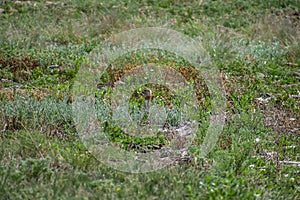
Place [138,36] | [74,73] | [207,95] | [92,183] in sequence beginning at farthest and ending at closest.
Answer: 1. [138,36]
2. [74,73]
3. [207,95]
4. [92,183]

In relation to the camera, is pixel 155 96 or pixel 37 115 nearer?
pixel 37 115

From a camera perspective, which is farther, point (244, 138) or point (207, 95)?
point (207, 95)

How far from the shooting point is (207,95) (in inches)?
279

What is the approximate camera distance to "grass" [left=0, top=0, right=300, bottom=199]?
4286mm

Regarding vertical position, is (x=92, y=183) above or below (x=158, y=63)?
above

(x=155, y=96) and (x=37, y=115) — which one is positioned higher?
(x=37, y=115)

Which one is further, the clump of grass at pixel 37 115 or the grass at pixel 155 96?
the clump of grass at pixel 37 115

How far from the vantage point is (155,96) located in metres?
6.98

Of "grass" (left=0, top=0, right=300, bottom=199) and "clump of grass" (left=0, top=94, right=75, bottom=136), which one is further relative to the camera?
"clump of grass" (left=0, top=94, right=75, bottom=136)

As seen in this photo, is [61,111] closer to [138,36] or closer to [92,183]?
[92,183]

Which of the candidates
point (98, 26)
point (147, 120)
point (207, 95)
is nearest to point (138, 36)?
point (98, 26)

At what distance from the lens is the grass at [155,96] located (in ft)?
14.1

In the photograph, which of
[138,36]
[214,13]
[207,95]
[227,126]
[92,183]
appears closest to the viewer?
[92,183]

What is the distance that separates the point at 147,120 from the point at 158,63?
2294mm
